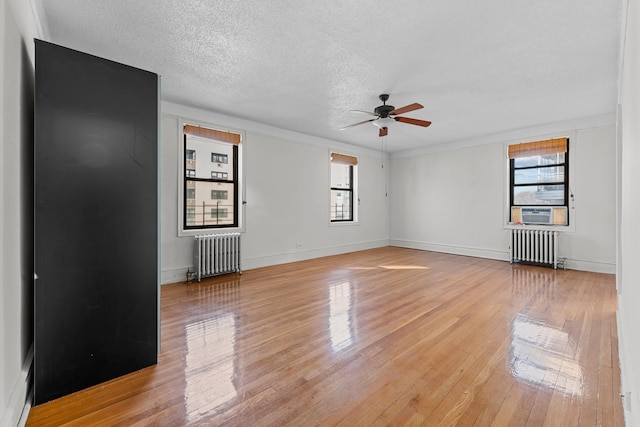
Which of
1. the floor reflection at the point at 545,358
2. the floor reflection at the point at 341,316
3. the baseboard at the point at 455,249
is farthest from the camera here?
the baseboard at the point at 455,249

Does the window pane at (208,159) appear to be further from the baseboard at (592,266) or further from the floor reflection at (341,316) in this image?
the baseboard at (592,266)

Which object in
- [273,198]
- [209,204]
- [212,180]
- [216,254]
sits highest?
[212,180]

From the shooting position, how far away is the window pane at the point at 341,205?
23.7 feet

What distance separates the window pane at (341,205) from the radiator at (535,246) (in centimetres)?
361

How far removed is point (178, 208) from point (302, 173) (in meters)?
2.63

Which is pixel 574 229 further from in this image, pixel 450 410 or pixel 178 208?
pixel 178 208

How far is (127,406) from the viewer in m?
1.69

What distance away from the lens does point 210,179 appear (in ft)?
A: 16.6

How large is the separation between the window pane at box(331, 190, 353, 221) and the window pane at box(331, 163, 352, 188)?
0.18 m

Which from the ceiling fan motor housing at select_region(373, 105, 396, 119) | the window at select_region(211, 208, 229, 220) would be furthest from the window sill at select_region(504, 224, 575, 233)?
the window at select_region(211, 208, 229, 220)

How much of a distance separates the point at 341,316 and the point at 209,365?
4.62ft

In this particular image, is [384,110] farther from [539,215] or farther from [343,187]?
[539,215]

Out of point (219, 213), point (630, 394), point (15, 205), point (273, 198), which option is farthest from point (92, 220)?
point (273, 198)

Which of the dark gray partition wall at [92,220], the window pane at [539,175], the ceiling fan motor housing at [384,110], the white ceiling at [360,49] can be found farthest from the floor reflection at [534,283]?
the dark gray partition wall at [92,220]
